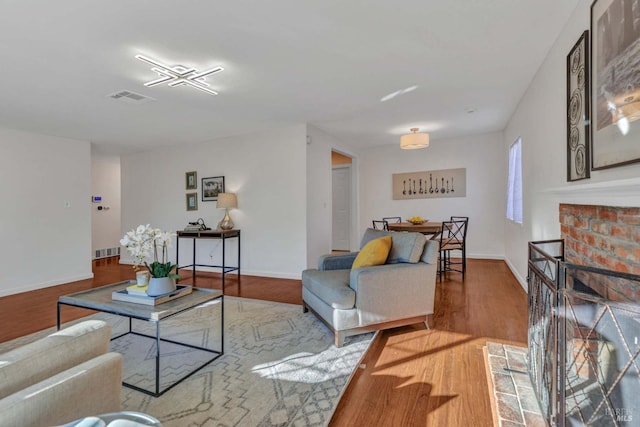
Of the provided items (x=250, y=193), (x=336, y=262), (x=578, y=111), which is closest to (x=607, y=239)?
(x=578, y=111)

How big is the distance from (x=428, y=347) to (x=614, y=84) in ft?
6.38

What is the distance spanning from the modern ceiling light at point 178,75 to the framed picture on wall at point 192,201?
2982mm

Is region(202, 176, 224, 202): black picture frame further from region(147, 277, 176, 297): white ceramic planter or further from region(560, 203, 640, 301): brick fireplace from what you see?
region(560, 203, 640, 301): brick fireplace

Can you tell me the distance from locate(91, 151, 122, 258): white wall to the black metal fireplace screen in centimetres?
844

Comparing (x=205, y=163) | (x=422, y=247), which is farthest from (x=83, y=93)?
(x=422, y=247)

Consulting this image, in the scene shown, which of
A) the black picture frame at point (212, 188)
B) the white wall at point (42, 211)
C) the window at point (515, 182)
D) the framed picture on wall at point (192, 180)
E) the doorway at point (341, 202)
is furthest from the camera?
the doorway at point (341, 202)

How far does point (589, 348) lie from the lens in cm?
119

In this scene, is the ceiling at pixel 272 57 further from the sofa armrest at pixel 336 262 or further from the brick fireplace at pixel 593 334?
the sofa armrest at pixel 336 262

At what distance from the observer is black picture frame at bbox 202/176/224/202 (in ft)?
18.0

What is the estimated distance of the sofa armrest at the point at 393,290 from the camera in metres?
2.43

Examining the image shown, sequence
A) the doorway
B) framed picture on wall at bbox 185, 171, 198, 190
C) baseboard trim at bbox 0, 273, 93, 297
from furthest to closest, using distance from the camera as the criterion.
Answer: the doorway → framed picture on wall at bbox 185, 171, 198, 190 → baseboard trim at bbox 0, 273, 93, 297

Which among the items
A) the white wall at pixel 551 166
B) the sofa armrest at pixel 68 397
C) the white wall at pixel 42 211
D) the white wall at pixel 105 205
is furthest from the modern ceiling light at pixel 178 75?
the white wall at pixel 105 205

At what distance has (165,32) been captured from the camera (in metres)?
2.24

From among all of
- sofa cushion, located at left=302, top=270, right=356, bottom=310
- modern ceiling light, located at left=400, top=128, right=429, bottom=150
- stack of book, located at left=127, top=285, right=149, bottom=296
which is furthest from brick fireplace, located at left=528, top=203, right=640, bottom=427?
modern ceiling light, located at left=400, top=128, right=429, bottom=150
